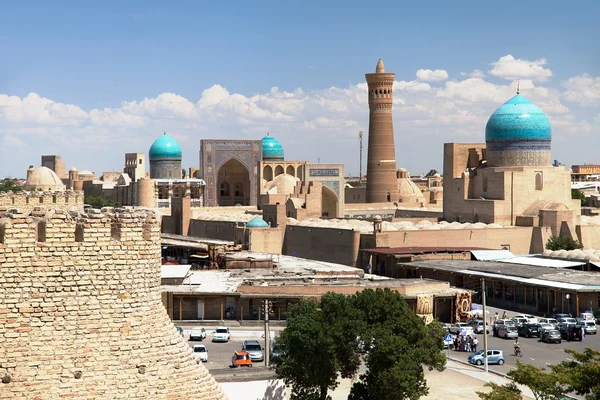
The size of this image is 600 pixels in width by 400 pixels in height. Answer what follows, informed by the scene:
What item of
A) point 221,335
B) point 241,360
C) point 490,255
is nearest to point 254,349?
point 241,360

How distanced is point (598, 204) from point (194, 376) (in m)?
54.7

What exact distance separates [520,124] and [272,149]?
20385mm

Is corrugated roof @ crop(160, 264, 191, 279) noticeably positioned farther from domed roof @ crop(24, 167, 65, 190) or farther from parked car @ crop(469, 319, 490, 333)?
domed roof @ crop(24, 167, 65, 190)

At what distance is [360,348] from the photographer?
14.1 meters

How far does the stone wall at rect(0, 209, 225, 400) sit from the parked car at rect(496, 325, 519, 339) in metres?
18.0

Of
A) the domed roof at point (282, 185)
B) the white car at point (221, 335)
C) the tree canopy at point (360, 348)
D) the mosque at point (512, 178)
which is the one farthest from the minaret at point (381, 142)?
the tree canopy at point (360, 348)

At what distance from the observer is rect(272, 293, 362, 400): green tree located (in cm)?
1325

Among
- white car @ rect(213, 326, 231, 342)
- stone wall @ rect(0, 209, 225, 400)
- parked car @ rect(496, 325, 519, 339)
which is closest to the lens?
stone wall @ rect(0, 209, 225, 400)

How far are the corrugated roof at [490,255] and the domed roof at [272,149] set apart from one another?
Result: 27.0 m

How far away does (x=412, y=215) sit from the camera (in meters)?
49.4

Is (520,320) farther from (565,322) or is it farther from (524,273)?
(524,273)

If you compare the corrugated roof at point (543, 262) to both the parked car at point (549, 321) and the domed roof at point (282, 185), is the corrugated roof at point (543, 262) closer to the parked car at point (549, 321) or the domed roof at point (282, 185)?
the parked car at point (549, 321)

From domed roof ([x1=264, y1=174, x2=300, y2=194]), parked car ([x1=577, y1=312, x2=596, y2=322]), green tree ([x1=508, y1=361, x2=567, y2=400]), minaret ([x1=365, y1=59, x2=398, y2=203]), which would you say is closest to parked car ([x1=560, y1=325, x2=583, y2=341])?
parked car ([x1=577, y1=312, x2=596, y2=322])

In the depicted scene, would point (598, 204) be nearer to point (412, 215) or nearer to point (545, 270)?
point (412, 215)
